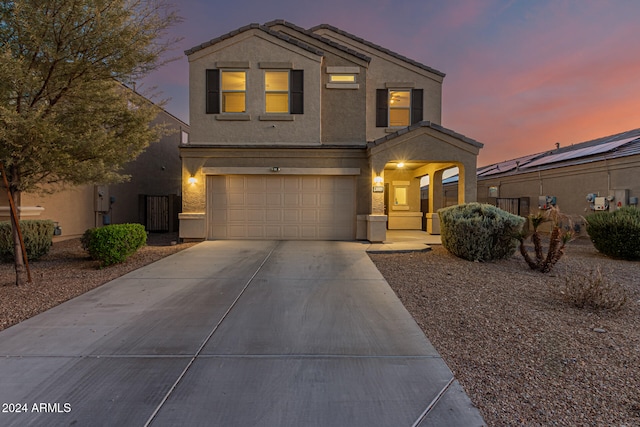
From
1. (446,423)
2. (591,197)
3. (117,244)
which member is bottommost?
(446,423)

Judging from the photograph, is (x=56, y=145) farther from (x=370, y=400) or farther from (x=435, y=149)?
(x=435, y=149)

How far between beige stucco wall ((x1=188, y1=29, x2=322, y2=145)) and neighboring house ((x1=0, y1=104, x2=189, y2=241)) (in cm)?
142

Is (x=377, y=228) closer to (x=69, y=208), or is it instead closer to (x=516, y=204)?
(x=516, y=204)

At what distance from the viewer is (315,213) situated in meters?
11.5

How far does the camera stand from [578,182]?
1328 centimetres

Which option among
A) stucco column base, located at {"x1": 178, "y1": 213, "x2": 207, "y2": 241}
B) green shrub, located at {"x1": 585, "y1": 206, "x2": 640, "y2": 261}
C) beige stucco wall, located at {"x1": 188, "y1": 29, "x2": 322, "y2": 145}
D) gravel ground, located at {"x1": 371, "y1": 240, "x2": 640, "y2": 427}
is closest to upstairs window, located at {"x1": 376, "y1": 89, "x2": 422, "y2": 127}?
beige stucco wall, located at {"x1": 188, "y1": 29, "x2": 322, "y2": 145}

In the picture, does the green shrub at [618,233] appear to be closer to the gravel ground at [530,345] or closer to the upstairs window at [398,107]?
the gravel ground at [530,345]

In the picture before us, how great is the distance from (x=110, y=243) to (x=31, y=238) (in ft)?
8.16

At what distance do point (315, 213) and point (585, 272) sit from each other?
25.2 ft

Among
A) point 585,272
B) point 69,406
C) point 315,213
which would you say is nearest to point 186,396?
point 69,406

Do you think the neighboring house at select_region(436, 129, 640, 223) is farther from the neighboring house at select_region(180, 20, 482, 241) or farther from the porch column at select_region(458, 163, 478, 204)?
the neighboring house at select_region(180, 20, 482, 241)

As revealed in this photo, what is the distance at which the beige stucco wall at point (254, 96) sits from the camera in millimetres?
11180

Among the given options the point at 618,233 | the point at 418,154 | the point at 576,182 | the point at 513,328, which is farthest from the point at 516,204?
the point at 513,328

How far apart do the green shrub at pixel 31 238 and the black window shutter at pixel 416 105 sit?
1307 cm
